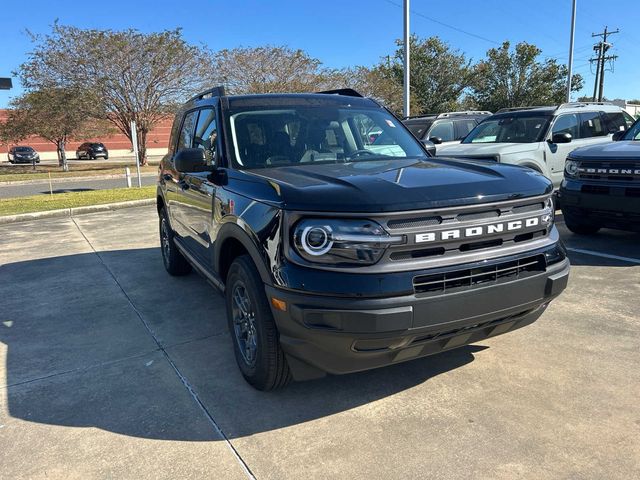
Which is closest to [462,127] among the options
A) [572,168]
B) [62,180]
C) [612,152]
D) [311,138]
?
[572,168]

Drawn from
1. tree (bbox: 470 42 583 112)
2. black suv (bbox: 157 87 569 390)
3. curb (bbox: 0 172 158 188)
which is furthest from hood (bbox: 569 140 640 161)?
tree (bbox: 470 42 583 112)

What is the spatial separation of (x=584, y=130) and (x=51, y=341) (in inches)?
361

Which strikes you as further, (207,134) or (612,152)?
(612,152)

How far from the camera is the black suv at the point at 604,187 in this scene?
5801 millimetres

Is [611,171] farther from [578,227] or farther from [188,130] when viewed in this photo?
[188,130]

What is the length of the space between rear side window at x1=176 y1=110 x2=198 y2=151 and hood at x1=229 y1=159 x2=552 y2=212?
1587 millimetres

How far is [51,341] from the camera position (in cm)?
426

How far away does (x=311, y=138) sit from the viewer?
391 centimetres

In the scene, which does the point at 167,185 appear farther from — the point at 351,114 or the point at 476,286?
the point at 476,286

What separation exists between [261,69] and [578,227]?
25.0 meters

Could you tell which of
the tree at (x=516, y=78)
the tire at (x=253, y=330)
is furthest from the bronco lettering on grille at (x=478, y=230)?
the tree at (x=516, y=78)

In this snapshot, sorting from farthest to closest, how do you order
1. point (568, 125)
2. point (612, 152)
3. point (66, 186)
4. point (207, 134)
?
point (66, 186) < point (568, 125) < point (612, 152) < point (207, 134)

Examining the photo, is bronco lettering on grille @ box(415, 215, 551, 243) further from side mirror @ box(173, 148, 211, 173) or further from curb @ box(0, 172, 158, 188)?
curb @ box(0, 172, 158, 188)

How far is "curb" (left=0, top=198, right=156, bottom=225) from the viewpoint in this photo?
10.9 meters
